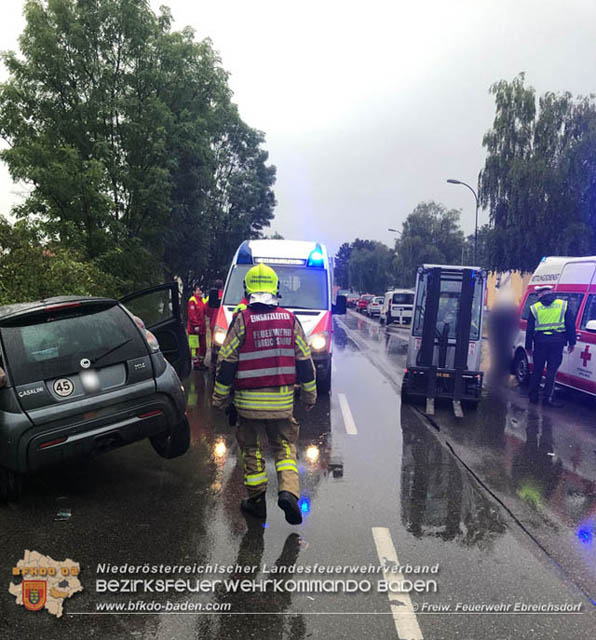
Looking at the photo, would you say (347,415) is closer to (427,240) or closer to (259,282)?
(259,282)

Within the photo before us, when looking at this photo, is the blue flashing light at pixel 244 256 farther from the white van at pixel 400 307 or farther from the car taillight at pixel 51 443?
the white van at pixel 400 307

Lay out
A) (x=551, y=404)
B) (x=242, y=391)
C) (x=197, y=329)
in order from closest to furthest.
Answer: (x=242, y=391), (x=551, y=404), (x=197, y=329)

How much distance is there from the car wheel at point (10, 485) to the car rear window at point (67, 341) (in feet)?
2.60

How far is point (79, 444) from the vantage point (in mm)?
4234

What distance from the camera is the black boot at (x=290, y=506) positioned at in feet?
12.7

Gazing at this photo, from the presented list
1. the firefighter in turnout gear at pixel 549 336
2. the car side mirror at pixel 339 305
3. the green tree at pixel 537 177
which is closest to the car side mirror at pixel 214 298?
the car side mirror at pixel 339 305

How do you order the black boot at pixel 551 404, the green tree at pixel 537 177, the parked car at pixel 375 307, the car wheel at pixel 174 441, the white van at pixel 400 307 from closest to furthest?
1. the car wheel at pixel 174 441
2. the black boot at pixel 551 404
3. the green tree at pixel 537 177
4. the white van at pixel 400 307
5. the parked car at pixel 375 307

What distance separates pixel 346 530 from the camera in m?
3.98

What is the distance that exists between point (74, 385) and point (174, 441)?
1313 millimetres

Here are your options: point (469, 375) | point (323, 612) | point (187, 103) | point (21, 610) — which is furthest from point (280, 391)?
point (187, 103)

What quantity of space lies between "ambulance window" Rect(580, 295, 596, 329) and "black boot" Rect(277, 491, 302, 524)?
6813 millimetres

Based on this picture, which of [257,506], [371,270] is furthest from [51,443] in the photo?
[371,270]

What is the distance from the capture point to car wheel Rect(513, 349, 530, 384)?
10.5 metres

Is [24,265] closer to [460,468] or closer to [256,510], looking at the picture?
[256,510]
